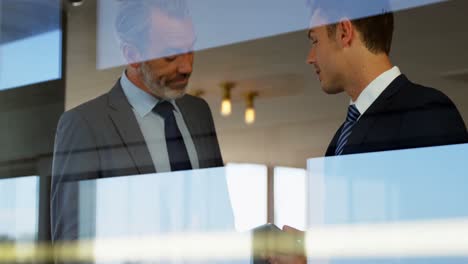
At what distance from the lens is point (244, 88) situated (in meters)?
1.52

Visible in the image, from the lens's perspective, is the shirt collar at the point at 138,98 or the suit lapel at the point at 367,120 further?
the shirt collar at the point at 138,98

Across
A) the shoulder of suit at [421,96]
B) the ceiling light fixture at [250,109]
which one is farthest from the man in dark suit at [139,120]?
the shoulder of suit at [421,96]

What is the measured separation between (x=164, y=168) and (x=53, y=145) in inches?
12.0

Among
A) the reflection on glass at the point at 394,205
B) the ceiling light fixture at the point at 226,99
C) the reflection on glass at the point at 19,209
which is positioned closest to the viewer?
the reflection on glass at the point at 394,205

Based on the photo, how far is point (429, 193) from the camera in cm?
130

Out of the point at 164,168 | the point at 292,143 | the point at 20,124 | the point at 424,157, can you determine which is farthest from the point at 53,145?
the point at 424,157

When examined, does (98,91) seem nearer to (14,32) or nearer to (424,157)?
(14,32)

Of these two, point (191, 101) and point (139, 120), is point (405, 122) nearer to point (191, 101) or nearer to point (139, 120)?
point (191, 101)

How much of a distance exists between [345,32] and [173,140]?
41 cm

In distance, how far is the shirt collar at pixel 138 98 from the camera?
1688 mm

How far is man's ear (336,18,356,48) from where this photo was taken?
4.75ft

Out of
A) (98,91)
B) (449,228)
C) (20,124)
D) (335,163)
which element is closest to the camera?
(449,228)

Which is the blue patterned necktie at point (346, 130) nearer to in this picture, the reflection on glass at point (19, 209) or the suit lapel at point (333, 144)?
the suit lapel at point (333, 144)

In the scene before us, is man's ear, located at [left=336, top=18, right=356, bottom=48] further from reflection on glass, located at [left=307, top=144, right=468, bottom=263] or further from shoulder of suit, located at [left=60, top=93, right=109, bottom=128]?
shoulder of suit, located at [left=60, top=93, right=109, bottom=128]
